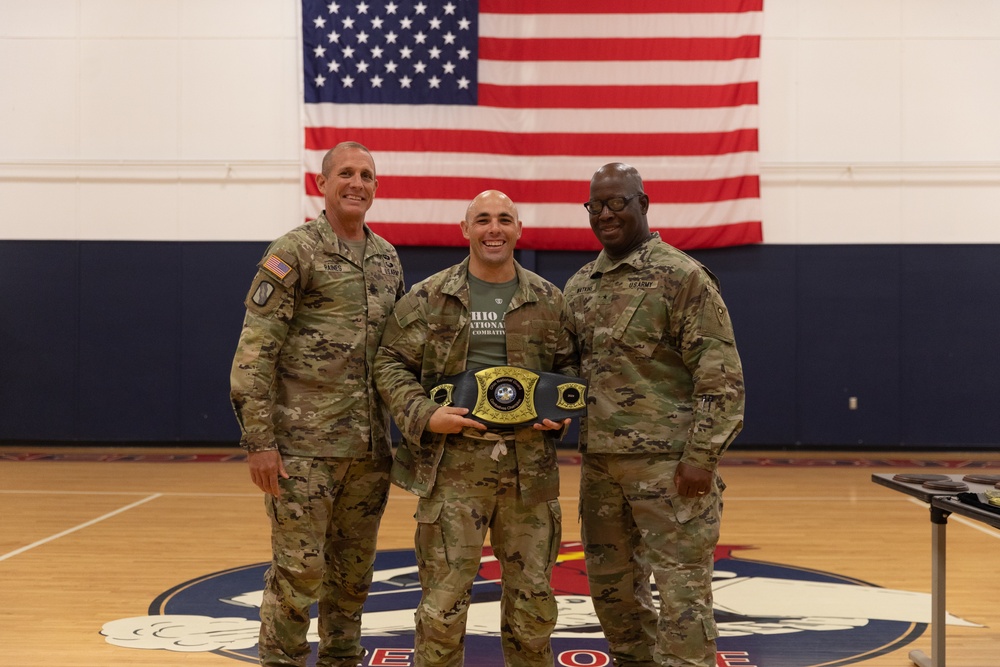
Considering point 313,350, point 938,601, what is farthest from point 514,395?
point 938,601

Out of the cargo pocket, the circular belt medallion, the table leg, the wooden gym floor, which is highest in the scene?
the circular belt medallion

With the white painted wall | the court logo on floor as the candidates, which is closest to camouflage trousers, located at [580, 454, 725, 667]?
the court logo on floor

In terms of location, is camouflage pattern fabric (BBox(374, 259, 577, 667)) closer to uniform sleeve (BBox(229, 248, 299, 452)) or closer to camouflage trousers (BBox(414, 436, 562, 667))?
camouflage trousers (BBox(414, 436, 562, 667))

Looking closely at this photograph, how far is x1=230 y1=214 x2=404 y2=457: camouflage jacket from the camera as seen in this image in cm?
336

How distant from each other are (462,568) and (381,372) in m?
0.76

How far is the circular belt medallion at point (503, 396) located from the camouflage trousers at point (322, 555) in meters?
0.66

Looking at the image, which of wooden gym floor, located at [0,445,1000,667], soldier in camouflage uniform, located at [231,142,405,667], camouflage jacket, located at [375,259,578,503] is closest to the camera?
camouflage jacket, located at [375,259,578,503]

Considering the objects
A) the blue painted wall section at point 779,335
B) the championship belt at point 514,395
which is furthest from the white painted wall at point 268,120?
the championship belt at point 514,395

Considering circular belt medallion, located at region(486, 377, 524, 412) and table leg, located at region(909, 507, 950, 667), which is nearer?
circular belt medallion, located at region(486, 377, 524, 412)

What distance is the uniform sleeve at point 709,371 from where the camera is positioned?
10.7ft

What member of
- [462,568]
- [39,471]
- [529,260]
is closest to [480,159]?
[529,260]

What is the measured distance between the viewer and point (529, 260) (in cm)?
1084

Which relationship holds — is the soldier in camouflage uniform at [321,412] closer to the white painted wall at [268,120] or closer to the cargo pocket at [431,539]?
the cargo pocket at [431,539]

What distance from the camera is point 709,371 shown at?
3.29 m
